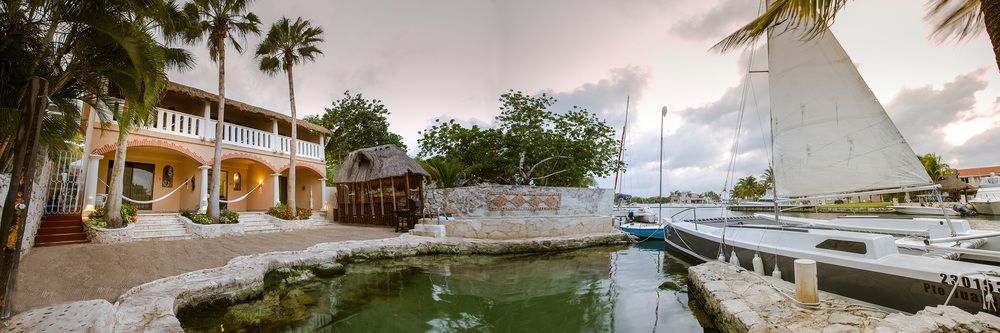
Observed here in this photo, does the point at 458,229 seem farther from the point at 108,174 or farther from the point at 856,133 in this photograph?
the point at 108,174

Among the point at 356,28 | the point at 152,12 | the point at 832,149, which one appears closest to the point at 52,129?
the point at 152,12

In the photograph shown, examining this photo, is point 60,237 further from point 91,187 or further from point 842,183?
point 842,183

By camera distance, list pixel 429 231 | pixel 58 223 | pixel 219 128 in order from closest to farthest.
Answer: pixel 58 223, pixel 219 128, pixel 429 231

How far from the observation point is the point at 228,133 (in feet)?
49.5

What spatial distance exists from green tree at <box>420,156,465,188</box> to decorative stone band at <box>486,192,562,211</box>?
3260 millimetres

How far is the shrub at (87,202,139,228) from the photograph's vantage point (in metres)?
9.46

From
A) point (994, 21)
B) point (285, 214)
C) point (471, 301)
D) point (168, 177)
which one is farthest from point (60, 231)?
point (994, 21)

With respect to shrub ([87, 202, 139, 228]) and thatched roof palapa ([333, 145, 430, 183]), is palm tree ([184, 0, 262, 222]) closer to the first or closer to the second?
shrub ([87, 202, 139, 228])

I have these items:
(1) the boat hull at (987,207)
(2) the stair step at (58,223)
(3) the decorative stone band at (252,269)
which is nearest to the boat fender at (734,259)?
(3) the decorative stone band at (252,269)

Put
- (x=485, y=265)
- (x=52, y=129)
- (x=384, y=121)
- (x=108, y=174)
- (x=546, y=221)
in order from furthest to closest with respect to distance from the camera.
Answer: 1. (x=384, y=121)
2. (x=546, y=221)
3. (x=108, y=174)
4. (x=485, y=265)
5. (x=52, y=129)

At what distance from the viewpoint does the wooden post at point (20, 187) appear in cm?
352

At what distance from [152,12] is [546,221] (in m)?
12.1

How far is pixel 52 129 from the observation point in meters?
6.91

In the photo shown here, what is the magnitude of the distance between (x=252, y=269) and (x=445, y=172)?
35.9 feet
